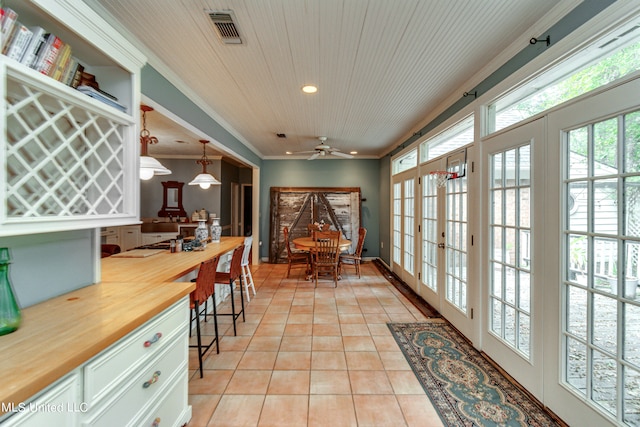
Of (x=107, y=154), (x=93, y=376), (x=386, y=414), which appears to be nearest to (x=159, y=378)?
(x=93, y=376)

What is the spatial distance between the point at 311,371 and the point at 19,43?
2532mm

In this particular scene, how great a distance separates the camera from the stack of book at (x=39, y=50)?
3.17ft

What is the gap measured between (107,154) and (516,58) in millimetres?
2796

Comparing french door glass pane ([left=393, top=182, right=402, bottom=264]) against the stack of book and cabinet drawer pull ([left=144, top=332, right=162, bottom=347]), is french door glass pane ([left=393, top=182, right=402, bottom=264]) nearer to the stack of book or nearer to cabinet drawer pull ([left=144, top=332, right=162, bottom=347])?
cabinet drawer pull ([left=144, top=332, right=162, bottom=347])

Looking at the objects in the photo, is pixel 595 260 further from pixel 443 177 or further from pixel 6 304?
pixel 6 304

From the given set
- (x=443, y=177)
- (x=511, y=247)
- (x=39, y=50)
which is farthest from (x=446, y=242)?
(x=39, y=50)

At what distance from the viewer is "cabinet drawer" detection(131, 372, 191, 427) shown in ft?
4.38

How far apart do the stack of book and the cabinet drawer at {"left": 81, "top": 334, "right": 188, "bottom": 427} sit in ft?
4.27

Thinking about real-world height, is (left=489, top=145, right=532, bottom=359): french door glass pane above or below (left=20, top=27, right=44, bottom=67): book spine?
below

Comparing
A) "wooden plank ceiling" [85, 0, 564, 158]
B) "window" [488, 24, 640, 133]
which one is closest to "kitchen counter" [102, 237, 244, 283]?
"wooden plank ceiling" [85, 0, 564, 158]

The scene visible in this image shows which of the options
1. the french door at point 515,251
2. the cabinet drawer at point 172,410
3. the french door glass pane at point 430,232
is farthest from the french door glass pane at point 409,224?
the cabinet drawer at point 172,410

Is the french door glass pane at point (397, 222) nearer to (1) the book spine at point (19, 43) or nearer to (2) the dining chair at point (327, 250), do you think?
(2) the dining chair at point (327, 250)

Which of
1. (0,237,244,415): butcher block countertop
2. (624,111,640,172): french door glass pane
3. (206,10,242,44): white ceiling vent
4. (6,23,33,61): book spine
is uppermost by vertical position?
(206,10,242,44): white ceiling vent

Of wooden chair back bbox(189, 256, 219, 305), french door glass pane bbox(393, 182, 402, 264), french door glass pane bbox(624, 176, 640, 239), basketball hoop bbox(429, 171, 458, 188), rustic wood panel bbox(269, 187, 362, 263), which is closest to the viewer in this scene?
french door glass pane bbox(624, 176, 640, 239)
